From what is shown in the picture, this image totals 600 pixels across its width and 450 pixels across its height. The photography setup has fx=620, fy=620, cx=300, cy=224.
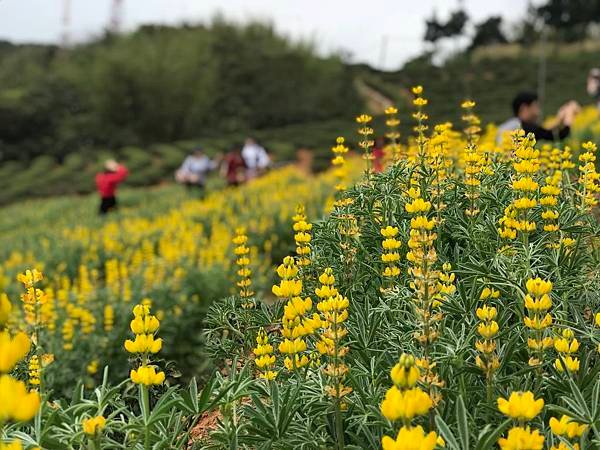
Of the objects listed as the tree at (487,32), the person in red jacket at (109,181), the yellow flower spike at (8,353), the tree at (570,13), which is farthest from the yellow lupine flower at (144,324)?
the tree at (487,32)

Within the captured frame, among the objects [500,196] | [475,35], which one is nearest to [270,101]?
[475,35]

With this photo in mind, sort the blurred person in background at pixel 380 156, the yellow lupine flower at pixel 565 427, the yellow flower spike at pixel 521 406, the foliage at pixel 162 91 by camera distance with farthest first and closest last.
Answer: the foliage at pixel 162 91 → the blurred person in background at pixel 380 156 → the yellow lupine flower at pixel 565 427 → the yellow flower spike at pixel 521 406

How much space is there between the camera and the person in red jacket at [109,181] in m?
10.5

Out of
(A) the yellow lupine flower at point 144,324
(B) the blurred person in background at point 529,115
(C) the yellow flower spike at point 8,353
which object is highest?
(C) the yellow flower spike at point 8,353

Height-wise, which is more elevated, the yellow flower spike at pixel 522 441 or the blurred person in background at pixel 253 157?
the yellow flower spike at pixel 522 441

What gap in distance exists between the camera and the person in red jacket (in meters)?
10.5

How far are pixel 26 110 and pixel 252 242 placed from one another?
27153mm

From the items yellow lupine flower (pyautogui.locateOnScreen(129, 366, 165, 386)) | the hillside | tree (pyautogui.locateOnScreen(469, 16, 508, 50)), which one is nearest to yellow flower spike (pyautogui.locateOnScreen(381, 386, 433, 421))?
yellow lupine flower (pyautogui.locateOnScreen(129, 366, 165, 386))

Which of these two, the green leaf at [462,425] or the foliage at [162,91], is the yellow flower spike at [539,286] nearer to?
the green leaf at [462,425]

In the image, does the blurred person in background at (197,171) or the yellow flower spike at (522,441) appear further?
the blurred person in background at (197,171)

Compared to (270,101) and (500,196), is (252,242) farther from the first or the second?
(270,101)

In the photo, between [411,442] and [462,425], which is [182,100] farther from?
[411,442]

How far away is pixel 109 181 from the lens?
10656 millimetres

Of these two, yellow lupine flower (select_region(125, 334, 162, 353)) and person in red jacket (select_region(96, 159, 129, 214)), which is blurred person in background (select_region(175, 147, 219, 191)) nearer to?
person in red jacket (select_region(96, 159, 129, 214))
